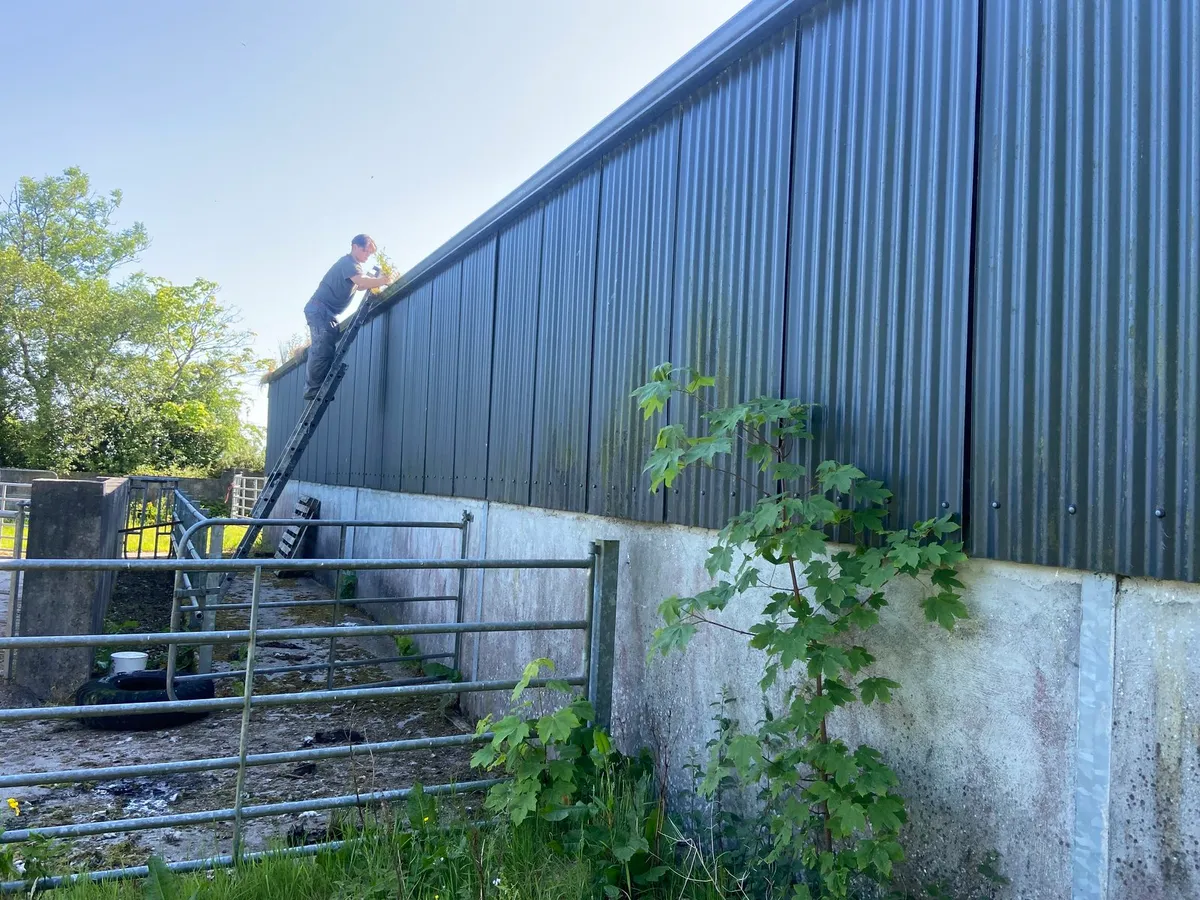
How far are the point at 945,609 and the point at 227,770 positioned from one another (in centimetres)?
441

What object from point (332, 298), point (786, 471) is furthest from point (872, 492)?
point (332, 298)

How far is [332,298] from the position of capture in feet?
36.0

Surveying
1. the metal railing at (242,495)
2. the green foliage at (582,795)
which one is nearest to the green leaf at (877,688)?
the green foliage at (582,795)

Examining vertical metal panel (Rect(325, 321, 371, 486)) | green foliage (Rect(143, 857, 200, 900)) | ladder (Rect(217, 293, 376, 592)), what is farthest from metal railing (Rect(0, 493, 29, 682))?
vertical metal panel (Rect(325, 321, 371, 486))

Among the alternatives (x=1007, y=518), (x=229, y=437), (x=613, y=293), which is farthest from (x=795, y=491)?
(x=229, y=437)

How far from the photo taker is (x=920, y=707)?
2777 mm

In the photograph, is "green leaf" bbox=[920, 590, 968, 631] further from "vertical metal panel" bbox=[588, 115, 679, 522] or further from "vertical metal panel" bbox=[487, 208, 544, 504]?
"vertical metal panel" bbox=[487, 208, 544, 504]

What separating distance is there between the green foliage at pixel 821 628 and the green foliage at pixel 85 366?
36057 mm

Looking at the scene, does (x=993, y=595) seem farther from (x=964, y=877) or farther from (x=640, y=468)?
(x=640, y=468)

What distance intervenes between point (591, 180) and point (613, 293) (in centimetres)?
98

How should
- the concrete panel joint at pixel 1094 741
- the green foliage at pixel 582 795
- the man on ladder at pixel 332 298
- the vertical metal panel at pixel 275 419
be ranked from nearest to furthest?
the concrete panel joint at pixel 1094 741, the green foliage at pixel 582 795, the man on ladder at pixel 332 298, the vertical metal panel at pixel 275 419

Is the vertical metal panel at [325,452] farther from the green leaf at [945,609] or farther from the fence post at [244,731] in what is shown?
the green leaf at [945,609]

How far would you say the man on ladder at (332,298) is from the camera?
10641mm

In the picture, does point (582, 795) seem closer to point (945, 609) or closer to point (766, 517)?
point (766, 517)
